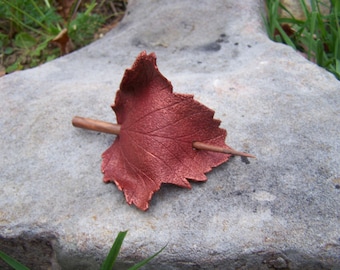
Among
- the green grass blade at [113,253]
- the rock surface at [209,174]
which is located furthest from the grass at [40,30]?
the green grass blade at [113,253]

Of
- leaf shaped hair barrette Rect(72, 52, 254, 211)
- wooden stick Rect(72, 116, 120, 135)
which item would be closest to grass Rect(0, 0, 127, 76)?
wooden stick Rect(72, 116, 120, 135)


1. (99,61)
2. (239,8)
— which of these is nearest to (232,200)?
(99,61)

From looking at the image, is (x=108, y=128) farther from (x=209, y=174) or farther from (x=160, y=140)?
(x=209, y=174)

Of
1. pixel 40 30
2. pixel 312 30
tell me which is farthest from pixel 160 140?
pixel 40 30

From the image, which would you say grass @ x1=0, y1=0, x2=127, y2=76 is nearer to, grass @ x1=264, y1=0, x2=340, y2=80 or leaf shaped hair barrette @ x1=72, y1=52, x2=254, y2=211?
grass @ x1=264, y1=0, x2=340, y2=80

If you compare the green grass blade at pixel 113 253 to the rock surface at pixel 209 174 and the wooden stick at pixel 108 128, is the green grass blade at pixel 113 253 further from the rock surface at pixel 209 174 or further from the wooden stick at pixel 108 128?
the wooden stick at pixel 108 128
